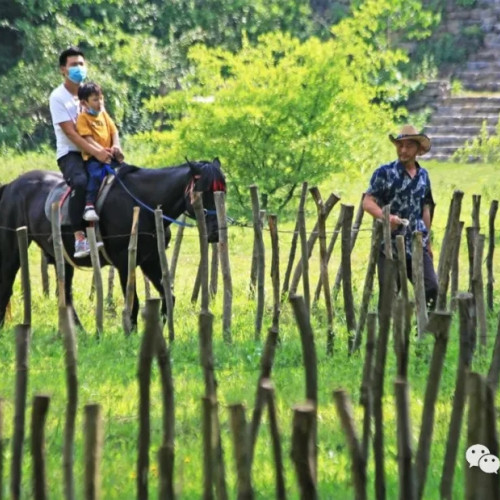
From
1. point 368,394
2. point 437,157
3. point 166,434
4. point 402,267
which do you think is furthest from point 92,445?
point 437,157

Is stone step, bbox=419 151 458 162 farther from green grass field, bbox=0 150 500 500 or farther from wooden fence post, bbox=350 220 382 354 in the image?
wooden fence post, bbox=350 220 382 354

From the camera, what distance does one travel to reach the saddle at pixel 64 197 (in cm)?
1095

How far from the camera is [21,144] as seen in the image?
26.5 m

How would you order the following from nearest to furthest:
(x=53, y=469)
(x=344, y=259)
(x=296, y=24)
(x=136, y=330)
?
(x=53, y=469)
(x=344, y=259)
(x=136, y=330)
(x=296, y=24)

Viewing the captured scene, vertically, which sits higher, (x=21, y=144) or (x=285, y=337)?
(x=21, y=144)

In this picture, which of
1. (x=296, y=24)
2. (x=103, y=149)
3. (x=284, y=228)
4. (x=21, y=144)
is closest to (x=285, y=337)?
(x=103, y=149)

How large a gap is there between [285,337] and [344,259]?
1155 mm

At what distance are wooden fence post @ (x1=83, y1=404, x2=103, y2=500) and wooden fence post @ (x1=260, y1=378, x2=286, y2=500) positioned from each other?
1.63 ft

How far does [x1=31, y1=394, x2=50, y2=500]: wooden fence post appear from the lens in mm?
4047

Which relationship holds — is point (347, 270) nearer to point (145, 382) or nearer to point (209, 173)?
point (209, 173)

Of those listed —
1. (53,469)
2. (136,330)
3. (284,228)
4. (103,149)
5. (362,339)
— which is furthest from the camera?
(284,228)

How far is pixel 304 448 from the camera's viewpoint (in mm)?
3969

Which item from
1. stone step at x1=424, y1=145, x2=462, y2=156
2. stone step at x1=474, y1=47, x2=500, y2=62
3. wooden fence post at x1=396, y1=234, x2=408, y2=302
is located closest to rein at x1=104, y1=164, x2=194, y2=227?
wooden fence post at x1=396, y1=234, x2=408, y2=302

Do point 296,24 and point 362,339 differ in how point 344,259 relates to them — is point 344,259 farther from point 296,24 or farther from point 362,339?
point 296,24
